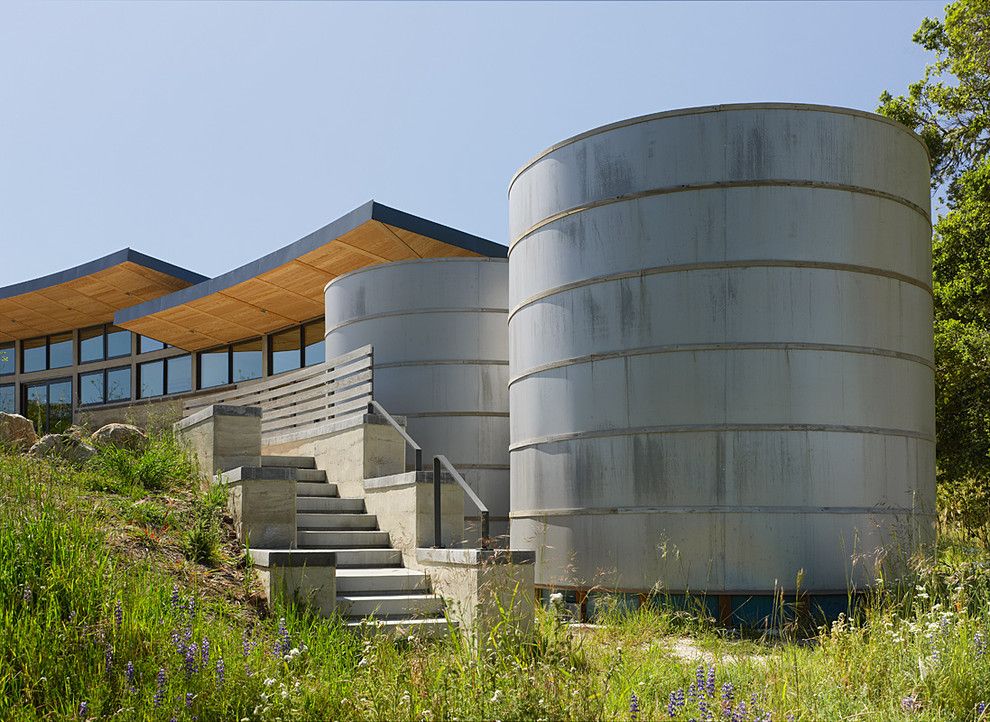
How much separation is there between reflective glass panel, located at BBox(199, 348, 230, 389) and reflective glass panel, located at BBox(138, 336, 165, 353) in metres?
1.97

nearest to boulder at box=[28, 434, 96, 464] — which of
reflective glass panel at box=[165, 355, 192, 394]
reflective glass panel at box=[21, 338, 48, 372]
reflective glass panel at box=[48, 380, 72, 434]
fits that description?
reflective glass panel at box=[165, 355, 192, 394]

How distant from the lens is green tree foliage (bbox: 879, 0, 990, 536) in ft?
49.9

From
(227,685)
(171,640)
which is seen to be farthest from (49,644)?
(227,685)

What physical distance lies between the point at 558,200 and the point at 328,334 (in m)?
6.39

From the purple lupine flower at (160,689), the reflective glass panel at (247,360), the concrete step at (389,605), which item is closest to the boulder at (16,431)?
the concrete step at (389,605)

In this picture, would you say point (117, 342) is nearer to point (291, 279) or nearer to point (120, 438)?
point (291, 279)

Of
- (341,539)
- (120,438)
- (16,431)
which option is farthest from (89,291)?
(341,539)

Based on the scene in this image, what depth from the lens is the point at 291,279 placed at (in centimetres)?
2017

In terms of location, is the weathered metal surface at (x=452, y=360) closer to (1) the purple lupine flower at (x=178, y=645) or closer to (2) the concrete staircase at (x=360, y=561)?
(2) the concrete staircase at (x=360, y=561)

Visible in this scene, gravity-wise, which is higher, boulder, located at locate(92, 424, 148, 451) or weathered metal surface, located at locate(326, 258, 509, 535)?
weathered metal surface, located at locate(326, 258, 509, 535)

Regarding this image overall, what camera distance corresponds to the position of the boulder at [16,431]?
1176 cm

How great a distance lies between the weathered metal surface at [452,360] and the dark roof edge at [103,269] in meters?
11.3

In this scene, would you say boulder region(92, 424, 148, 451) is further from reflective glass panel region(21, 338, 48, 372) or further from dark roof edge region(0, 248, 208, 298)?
reflective glass panel region(21, 338, 48, 372)

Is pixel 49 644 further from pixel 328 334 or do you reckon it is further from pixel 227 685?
pixel 328 334
